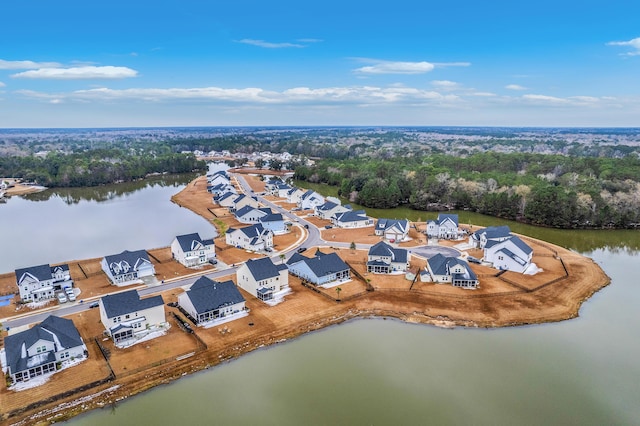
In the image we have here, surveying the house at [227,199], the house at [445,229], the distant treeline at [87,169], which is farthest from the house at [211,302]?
the distant treeline at [87,169]

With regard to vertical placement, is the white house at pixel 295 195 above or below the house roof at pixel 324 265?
above

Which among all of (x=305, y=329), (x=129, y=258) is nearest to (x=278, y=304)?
(x=305, y=329)

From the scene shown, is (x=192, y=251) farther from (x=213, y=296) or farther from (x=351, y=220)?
(x=351, y=220)

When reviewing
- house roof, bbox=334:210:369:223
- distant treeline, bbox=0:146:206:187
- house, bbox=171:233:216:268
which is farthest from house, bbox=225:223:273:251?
distant treeline, bbox=0:146:206:187

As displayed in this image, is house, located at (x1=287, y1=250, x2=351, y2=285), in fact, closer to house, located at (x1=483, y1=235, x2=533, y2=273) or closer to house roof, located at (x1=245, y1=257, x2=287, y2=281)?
house roof, located at (x1=245, y1=257, x2=287, y2=281)

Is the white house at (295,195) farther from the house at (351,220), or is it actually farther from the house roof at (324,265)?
the house roof at (324,265)

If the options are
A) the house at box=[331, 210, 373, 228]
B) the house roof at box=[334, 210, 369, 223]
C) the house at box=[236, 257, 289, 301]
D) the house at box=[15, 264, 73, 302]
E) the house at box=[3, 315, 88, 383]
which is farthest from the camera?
the house roof at box=[334, 210, 369, 223]
